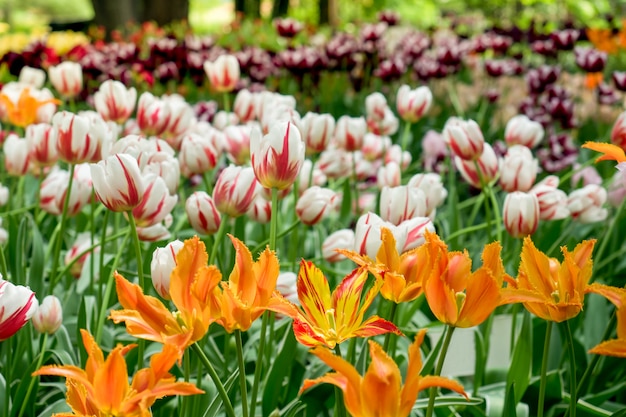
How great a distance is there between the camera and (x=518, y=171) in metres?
1.53

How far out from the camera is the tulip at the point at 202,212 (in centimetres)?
123

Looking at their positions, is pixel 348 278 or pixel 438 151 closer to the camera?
pixel 348 278

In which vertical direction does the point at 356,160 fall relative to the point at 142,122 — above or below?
below

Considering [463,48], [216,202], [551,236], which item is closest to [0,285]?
[216,202]

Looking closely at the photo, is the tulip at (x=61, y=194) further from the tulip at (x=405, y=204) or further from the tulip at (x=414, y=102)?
the tulip at (x=414, y=102)

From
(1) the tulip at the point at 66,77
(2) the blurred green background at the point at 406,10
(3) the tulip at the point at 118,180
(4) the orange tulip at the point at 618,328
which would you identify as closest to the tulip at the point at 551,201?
(4) the orange tulip at the point at 618,328

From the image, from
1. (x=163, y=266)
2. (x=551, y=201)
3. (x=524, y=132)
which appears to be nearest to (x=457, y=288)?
(x=163, y=266)

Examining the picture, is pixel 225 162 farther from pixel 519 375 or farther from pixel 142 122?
pixel 519 375

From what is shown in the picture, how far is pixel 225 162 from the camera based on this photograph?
2658 mm

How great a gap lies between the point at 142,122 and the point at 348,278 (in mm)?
923

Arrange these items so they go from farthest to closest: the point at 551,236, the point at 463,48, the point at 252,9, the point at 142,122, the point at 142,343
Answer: the point at 252,9 < the point at 463,48 < the point at 551,236 < the point at 142,122 < the point at 142,343

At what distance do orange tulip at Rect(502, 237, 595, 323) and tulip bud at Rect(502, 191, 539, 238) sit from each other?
0.45 metres

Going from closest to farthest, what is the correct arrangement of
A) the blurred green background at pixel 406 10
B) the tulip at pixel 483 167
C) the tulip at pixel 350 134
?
the tulip at pixel 483 167, the tulip at pixel 350 134, the blurred green background at pixel 406 10

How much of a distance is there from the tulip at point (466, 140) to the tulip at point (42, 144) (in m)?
0.74
